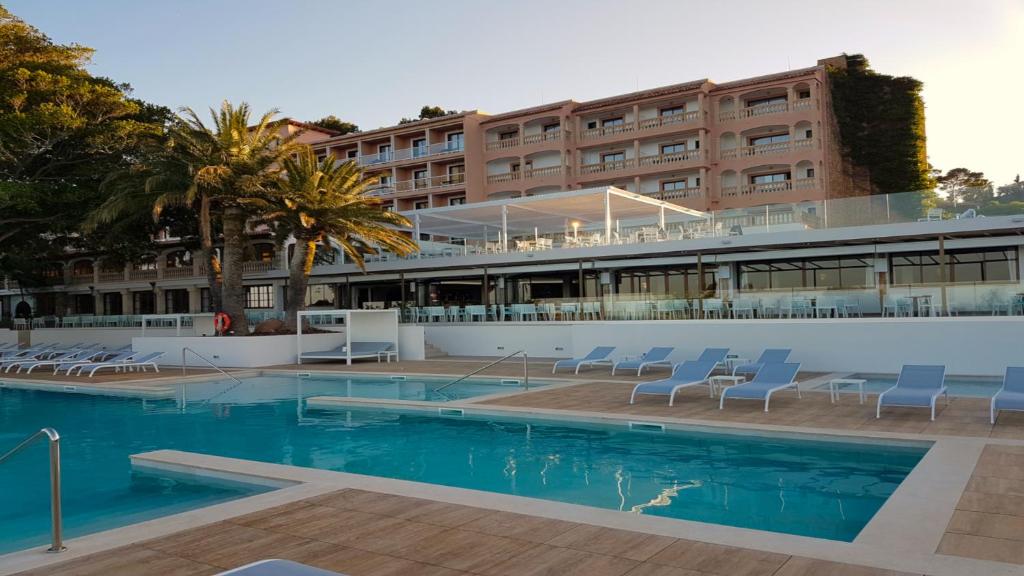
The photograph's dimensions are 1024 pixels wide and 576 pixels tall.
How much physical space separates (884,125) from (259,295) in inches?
1549

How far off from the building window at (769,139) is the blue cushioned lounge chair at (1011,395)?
3040cm

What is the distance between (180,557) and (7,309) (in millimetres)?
60342

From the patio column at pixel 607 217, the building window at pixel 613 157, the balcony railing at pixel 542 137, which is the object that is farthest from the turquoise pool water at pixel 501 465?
the balcony railing at pixel 542 137

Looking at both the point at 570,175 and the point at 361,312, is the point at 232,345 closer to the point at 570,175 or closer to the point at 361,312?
the point at 361,312

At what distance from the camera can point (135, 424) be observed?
13695mm

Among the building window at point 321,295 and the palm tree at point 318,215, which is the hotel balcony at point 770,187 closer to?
the palm tree at point 318,215

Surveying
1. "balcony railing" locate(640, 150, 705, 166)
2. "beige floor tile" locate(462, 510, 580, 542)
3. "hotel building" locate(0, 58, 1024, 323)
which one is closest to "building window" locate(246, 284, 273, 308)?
"hotel building" locate(0, 58, 1024, 323)

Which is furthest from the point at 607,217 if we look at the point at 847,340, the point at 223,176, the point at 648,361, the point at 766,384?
the point at 766,384

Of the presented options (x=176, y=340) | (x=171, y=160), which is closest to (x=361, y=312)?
(x=176, y=340)

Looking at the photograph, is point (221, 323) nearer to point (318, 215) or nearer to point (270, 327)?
point (270, 327)

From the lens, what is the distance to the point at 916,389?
1096cm

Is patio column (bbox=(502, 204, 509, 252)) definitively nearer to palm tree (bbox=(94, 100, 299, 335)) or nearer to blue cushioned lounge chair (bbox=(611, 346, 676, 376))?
palm tree (bbox=(94, 100, 299, 335))

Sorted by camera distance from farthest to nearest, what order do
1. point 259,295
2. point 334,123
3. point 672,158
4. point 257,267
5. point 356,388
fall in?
point 334,123 → point 259,295 → point 672,158 → point 257,267 → point 356,388

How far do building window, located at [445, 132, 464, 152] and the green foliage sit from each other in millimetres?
23031
